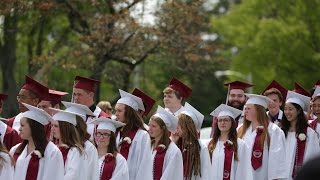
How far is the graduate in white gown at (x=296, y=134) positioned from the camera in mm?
11297

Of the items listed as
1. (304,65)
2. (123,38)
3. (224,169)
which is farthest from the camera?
(304,65)

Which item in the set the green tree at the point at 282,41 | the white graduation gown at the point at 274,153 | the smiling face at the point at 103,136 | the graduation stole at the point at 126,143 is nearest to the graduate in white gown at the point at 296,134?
the white graduation gown at the point at 274,153

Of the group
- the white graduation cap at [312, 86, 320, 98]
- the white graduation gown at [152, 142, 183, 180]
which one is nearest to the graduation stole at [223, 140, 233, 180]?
the white graduation gown at [152, 142, 183, 180]

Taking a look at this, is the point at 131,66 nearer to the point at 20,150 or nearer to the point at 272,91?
the point at 272,91

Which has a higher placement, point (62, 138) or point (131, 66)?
point (131, 66)

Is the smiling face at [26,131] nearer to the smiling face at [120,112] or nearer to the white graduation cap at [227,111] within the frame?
the smiling face at [120,112]

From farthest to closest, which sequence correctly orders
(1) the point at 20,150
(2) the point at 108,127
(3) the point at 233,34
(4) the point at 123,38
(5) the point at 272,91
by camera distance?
1. (3) the point at 233,34
2. (4) the point at 123,38
3. (5) the point at 272,91
4. (2) the point at 108,127
5. (1) the point at 20,150

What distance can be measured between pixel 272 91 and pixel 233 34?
1828 centimetres

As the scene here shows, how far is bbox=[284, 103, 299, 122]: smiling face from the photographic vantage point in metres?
11.3

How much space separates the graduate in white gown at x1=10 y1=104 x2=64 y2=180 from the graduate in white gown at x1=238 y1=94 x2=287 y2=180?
303 cm

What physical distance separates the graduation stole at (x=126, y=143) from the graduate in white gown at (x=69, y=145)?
1171 millimetres

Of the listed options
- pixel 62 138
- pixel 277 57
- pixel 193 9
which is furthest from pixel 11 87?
pixel 62 138

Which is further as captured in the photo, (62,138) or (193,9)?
(193,9)

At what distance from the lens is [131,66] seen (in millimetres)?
20547
